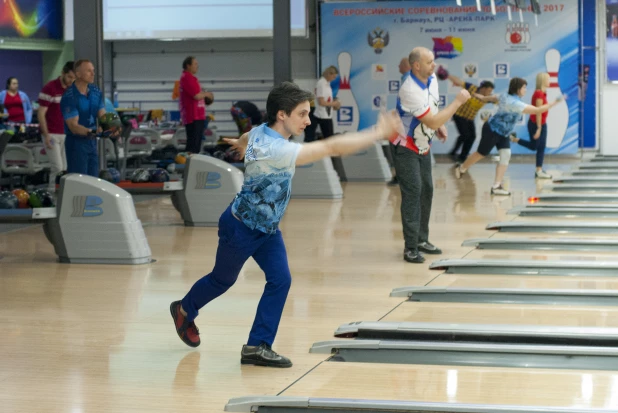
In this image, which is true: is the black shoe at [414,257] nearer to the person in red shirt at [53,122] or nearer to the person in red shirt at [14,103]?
the person in red shirt at [53,122]

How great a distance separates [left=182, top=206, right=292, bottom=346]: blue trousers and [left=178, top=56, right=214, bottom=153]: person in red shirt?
699cm

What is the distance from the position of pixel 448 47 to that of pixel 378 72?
4.21ft

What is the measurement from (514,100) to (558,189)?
6.06 ft

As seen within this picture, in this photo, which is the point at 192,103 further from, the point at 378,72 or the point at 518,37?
the point at 518,37

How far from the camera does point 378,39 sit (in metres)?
18.4

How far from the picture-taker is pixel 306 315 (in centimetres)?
539

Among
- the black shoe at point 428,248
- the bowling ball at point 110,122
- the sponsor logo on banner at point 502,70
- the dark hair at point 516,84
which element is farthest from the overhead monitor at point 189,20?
the black shoe at point 428,248

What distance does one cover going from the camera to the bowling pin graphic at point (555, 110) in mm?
17656

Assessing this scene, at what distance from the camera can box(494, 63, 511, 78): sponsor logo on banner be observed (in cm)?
1784

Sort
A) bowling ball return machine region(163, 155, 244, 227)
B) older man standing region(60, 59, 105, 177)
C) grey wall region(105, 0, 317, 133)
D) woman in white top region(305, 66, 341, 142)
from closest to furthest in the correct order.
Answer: older man standing region(60, 59, 105, 177)
bowling ball return machine region(163, 155, 244, 227)
woman in white top region(305, 66, 341, 142)
grey wall region(105, 0, 317, 133)

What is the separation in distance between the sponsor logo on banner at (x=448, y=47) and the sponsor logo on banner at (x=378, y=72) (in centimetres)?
97

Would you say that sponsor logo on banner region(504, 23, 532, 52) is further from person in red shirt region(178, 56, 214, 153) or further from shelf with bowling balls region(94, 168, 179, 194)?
shelf with bowling balls region(94, 168, 179, 194)

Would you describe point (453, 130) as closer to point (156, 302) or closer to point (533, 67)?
point (533, 67)

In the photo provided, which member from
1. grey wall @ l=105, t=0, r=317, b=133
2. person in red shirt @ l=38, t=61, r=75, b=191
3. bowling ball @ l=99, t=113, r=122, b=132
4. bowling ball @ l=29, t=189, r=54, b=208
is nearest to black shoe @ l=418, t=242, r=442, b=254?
bowling ball @ l=99, t=113, r=122, b=132
